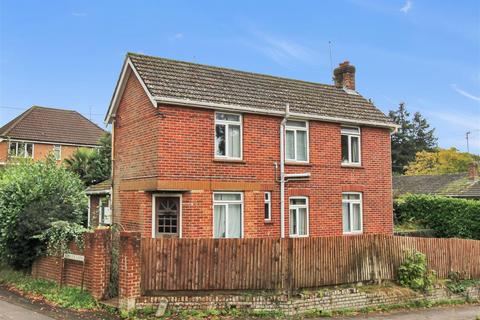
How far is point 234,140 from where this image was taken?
1623 centimetres

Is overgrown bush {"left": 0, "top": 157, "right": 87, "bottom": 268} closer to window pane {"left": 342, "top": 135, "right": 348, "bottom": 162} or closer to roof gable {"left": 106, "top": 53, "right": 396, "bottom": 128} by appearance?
roof gable {"left": 106, "top": 53, "right": 396, "bottom": 128}

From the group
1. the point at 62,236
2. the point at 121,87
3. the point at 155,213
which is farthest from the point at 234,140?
the point at 62,236

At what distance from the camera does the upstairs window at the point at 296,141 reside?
17.3 metres

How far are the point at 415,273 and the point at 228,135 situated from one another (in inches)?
288

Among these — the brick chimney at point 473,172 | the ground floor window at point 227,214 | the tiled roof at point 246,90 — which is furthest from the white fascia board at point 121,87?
the brick chimney at point 473,172

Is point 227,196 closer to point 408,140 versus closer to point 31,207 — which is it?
point 31,207

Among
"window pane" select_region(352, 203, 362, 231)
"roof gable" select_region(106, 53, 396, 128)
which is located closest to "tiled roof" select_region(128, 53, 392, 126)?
"roof gable" select_region(106, 53, 396, 128)

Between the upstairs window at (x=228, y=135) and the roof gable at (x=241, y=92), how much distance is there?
1.48 feet

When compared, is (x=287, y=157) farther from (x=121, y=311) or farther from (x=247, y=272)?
(x=121, y=311)

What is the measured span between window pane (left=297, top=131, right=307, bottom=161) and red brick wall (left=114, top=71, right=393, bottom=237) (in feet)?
0.77

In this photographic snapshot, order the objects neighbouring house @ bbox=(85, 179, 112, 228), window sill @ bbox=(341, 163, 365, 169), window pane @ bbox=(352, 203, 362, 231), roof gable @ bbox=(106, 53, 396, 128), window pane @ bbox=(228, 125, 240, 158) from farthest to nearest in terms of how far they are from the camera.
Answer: neighbouring house @ bbox=(85, 179, 112, 228) < window pane @ bbox=(352, 203, 362, 231) < window sill @ bbox=(341, 163, 365, 169) < window pane @ bbox=(228, 125, 240, 158) < roof gable @ bbox=(106, 53, 396, 128)

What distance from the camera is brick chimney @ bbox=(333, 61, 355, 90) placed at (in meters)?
22.0

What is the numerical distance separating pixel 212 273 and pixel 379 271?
509 cm

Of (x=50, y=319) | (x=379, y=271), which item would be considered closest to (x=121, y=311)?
(x=50, y=319)
